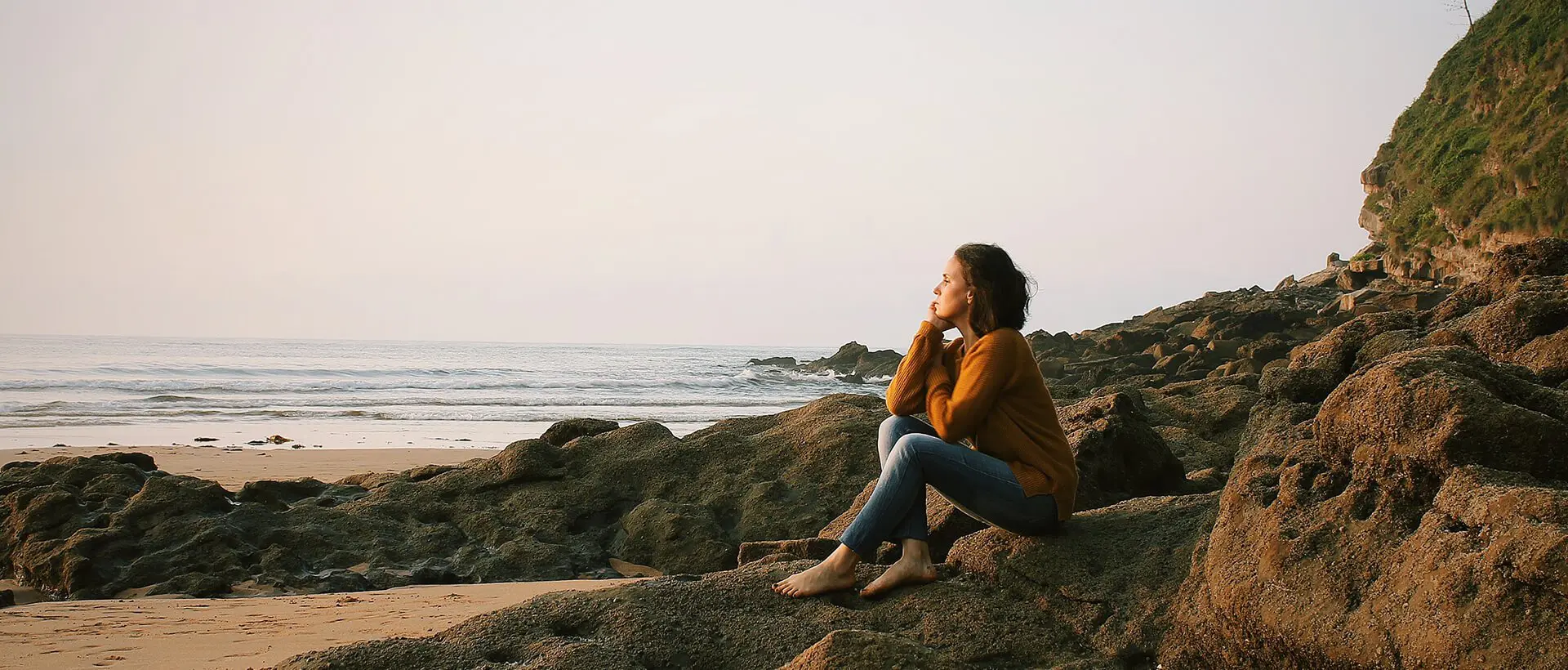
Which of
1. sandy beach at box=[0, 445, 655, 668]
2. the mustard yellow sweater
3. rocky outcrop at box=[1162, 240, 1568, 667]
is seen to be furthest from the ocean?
rocky outcrop at box=[1162, 240, 1568, 667]

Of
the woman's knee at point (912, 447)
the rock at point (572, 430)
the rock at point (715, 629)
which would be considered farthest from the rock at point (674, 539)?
the woman's knee at point (912, 447)

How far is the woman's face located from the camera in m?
4.43

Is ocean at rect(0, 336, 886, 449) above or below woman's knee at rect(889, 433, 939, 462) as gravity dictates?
below

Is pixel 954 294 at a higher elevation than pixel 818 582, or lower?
higher

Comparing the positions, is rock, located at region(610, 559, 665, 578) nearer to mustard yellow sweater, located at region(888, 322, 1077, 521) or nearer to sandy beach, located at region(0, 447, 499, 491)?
mustard yellow sweater, located at region(888, 322, 1077, 521)

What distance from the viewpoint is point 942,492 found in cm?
430

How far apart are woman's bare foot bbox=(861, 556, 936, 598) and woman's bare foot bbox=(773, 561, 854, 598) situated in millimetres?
92

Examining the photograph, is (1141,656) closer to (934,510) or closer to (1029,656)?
(1029,656)

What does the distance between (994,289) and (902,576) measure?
4.05ft

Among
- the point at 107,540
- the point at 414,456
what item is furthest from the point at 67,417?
the point at 107,540

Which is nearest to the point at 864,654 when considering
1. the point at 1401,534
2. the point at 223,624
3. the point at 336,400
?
the point at 1401,534

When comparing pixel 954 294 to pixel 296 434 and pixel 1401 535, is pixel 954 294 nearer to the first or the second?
pixel 1401 535

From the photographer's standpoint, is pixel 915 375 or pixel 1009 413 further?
pixel 915 375

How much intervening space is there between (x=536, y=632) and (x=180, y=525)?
15.3 ft
